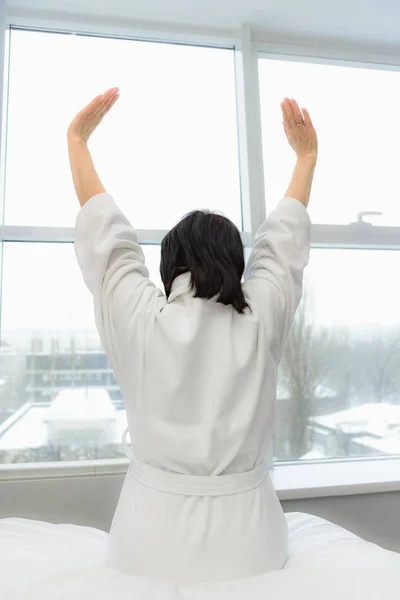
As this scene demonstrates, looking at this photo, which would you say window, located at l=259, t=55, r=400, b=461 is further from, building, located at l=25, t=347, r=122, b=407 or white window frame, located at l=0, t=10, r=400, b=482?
building, located at l=25, t=347, r=122, b=407

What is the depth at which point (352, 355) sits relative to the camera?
1.98 metres

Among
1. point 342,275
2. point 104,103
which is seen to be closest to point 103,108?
point 104,103

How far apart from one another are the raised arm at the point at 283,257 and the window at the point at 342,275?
0.74 m

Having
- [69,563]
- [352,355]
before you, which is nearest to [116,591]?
[69,563]

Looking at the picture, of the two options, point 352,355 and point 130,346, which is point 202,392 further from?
point 352,355

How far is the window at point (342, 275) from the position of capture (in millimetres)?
1904

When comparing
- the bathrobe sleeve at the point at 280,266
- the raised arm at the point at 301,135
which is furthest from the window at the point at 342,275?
the bathrobe sleeve at the point at 280,266

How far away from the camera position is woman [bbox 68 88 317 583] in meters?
0.84

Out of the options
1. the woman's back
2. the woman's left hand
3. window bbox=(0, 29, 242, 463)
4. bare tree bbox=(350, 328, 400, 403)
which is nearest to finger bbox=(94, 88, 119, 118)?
the woman's left hand

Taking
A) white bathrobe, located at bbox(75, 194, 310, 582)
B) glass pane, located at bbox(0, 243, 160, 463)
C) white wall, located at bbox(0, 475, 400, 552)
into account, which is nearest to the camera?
white bathrobe, located at bbox(75, 194, 310, 582)

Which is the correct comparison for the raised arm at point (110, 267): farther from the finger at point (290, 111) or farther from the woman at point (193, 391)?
the finger at point (290, 111)

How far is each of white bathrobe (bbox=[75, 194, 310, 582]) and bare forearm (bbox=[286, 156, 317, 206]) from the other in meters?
0.34

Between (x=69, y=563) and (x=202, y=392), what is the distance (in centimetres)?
39

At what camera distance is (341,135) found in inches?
81.7
